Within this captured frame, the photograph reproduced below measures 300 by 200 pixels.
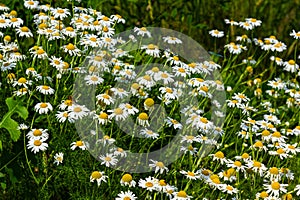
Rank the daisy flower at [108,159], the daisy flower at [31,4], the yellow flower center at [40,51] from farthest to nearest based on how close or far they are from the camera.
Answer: the daisy flower at [31,4] → the yellow flower center at [40,51] → the daisy flower at [108,159]

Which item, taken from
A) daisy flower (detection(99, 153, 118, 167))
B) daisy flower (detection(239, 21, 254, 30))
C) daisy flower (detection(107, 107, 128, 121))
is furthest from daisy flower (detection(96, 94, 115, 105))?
daisy flower (detection(239, 21, 254, 30))

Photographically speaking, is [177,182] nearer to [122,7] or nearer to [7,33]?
[7,33]

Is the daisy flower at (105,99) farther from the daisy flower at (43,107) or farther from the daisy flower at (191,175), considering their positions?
the daisy flower at (191,175)

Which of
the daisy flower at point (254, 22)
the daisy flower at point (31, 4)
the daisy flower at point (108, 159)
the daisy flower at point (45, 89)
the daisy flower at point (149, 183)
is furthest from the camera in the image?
the daisy flower at point (254, 22)

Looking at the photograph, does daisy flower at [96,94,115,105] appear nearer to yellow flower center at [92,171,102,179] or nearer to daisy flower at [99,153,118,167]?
daisy flower at [99,153,118,167]

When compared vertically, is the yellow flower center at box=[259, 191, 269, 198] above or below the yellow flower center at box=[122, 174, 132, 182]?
below

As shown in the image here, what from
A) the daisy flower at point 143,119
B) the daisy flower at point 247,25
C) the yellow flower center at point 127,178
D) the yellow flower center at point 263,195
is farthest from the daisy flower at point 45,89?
the daisy flower at point 247,25

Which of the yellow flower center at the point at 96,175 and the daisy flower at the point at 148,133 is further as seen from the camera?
the daisy flower at the point at 148,133

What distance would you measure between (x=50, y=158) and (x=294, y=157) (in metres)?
1.38

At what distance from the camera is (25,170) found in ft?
9.16

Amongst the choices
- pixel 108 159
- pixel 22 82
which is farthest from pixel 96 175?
pixel 22 82

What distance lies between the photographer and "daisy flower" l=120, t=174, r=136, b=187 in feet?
8.63

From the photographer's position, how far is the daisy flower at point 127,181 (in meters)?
2.63

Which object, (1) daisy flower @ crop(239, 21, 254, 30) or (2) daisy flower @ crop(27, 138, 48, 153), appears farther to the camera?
(1) daisy flower @ crop(239, 21, 254, 30)
